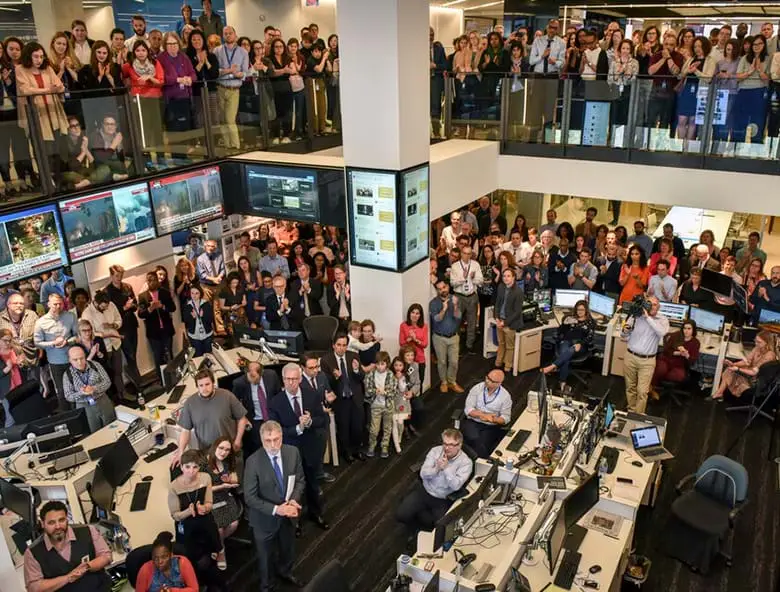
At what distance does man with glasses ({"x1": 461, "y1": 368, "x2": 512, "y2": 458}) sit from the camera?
6.99m

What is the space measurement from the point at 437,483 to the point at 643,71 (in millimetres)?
7658

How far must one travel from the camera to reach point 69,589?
470cm

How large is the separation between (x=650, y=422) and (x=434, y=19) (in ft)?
52.8

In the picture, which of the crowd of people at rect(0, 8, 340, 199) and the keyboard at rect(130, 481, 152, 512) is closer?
the keyboard at rect(130, 481, 152, 512)

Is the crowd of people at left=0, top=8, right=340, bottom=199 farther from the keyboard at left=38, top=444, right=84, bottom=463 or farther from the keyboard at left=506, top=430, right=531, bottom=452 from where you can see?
the keyboard at left=506, top=430, right=531, bottom=452

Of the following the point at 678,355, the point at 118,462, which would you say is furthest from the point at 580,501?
the point at 678,355

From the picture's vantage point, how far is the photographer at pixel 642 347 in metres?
7.91

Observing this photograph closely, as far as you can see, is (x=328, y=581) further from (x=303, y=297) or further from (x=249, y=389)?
(x=303, y=297)

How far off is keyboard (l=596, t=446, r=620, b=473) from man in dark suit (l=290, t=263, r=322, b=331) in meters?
4.70

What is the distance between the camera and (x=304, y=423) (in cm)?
645

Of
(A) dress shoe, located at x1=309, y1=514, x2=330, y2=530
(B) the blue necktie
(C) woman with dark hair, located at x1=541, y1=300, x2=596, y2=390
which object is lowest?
(A) dress shoe, located at x1=309, y1=514, x2=330, y2=530

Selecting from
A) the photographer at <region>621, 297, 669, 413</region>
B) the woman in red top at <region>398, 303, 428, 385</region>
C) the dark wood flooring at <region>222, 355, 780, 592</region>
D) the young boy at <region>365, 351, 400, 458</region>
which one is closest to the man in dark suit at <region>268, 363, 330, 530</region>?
the dark wood flooring at <region>222, 355, 780, 592</region>

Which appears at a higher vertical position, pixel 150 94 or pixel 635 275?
pixel 150 94

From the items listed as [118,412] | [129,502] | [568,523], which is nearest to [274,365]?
[118,412]
